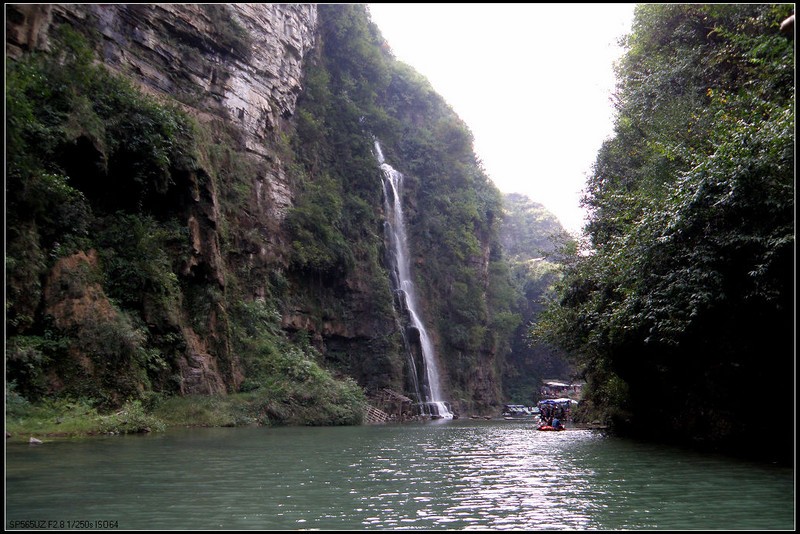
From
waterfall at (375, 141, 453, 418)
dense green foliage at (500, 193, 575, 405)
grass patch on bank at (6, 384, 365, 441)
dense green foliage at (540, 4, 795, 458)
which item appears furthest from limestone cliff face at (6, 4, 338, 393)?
dense green foliage at (500, 193, 575, 405)

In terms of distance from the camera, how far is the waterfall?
3728 cm

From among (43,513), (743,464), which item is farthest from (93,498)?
(743,464)

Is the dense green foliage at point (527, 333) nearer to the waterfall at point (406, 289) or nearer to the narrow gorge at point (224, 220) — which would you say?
the waterfall at point (406, 289)

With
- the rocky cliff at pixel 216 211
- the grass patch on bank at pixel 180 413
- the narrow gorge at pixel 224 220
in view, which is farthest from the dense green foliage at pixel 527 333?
the grass patch on bank at pixel 180 413

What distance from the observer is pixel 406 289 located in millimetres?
41906

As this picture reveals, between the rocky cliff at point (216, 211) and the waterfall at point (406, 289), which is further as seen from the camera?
the waterfall at point (406, 289)

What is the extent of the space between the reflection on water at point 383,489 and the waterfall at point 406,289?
24559mm

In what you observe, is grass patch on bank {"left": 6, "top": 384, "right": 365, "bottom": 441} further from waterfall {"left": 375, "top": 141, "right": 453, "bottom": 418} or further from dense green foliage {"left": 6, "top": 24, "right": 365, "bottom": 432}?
waterfall {"left": 375, "top": 141, "right": 453, "bottom": 418}

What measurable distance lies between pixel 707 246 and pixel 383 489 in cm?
700

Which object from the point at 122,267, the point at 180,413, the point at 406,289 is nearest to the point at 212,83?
the point at 122,267

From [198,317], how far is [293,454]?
11208 mm

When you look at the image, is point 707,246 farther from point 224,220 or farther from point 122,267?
point 224,220

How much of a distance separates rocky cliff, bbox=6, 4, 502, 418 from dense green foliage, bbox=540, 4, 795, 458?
10.1 meters

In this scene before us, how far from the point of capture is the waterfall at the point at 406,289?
37281 mm
